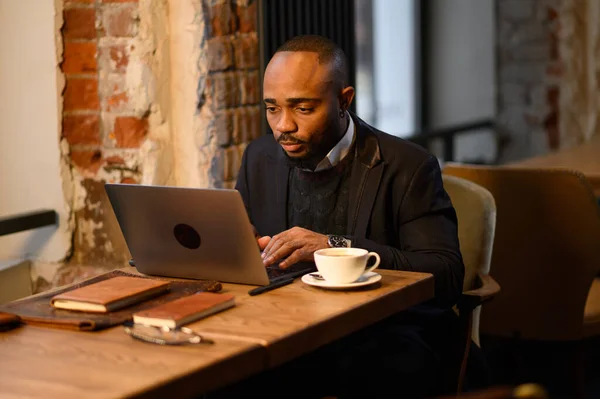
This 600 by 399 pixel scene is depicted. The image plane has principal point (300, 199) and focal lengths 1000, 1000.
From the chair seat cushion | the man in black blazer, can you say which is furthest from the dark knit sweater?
the chair seat cushion

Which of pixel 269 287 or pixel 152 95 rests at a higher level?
pixel 152 95

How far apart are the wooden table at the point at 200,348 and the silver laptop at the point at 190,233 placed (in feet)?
0.22

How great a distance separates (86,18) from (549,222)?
4.95 feet

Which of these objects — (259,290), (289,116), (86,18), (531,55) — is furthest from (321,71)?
(531,55)

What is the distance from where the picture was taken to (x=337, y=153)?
2445mm

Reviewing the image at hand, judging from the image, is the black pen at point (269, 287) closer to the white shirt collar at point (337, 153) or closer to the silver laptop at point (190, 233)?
the silver laptop at point (190, 233)

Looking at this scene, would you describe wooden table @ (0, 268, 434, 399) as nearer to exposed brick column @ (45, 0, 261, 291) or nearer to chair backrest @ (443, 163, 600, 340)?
exposed brick column @ (45, 0, 261, 291)

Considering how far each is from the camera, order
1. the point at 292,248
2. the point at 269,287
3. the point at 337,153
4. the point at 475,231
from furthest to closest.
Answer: the point at 475,231 < the point at 337,153 < the point at 292,248 < the point at 269,287

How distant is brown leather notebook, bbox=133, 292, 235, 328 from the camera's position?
1.73 m

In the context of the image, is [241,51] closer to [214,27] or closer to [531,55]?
[214,27]

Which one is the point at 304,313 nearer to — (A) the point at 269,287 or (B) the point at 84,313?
(A) the point at 269,287

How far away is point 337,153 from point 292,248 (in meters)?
0.43

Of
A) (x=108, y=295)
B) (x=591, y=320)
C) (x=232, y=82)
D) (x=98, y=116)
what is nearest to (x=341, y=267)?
(x=108, y=295)

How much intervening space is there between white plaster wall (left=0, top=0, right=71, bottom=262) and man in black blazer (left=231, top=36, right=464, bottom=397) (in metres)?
0.77
